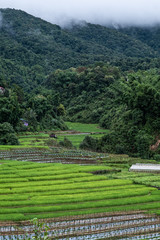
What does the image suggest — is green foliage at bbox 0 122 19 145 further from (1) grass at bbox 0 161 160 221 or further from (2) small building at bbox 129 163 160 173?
(2) small building at bbox 129 163 160 173

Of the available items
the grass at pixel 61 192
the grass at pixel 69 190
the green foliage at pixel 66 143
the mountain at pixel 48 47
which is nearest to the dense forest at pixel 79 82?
the mountain at pixel 48 47

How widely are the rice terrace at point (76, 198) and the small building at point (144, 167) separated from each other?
106 centimetres

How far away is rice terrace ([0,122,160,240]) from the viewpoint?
1052 inches

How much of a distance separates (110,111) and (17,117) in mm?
27840

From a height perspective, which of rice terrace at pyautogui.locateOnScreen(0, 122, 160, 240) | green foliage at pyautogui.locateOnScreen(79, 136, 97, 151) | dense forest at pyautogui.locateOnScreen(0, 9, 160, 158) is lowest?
rice terrace at pyautogui.locateOnScreen(0, 122, 160, 240)

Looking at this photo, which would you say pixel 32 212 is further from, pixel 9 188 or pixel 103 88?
pixel 103 88

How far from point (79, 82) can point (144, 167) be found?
6383cm

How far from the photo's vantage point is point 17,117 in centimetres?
6694

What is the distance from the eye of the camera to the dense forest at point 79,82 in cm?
6356

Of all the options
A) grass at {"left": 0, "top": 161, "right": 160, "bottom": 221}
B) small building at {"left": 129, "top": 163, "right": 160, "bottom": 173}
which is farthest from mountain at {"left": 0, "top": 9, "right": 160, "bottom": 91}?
grass at {"left": 0, "top": 161, "right": 160, "bottom": 221}

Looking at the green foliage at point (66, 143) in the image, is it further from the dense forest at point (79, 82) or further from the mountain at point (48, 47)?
the mountain at point (48, 47)

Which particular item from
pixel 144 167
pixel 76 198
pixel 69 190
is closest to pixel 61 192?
pixel 69 190

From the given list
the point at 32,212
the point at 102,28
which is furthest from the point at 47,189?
the point at 102,28

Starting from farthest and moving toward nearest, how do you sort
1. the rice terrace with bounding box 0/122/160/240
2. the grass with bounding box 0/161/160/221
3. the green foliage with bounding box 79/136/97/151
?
the green foliage with bounding box 79/136/97/151
the grass with bounding box 0/161/160/221
the rice terrace with bounding box 0/122/160/240
